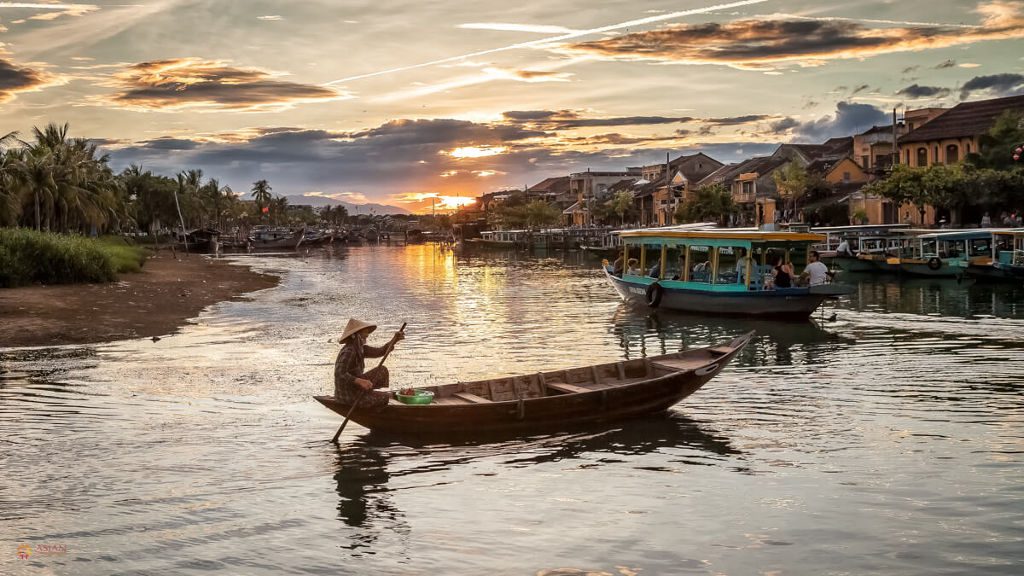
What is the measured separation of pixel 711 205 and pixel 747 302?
2488 inches

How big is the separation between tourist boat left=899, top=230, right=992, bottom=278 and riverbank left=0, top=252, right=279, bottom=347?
31.9 metres

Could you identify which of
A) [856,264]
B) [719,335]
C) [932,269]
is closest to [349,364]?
[719,335]

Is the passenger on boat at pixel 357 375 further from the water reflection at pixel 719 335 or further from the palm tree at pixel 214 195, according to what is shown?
the palm tree at pixel 214 195

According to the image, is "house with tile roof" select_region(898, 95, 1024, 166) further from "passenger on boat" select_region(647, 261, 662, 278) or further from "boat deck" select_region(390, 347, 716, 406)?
"boat deck" select_region(390, 347, 716, 406)

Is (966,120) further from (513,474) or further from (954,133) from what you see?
(513,474)

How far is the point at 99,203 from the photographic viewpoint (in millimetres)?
68375

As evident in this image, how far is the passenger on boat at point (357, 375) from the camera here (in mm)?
12367

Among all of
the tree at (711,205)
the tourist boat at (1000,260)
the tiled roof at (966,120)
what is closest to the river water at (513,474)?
the tourist boat at (1000,260)

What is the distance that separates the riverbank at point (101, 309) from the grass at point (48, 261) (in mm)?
746

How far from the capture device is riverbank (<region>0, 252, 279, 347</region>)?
23734 millimetres

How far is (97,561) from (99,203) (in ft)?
216

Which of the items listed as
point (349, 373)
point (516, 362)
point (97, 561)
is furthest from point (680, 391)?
point (97, 561)

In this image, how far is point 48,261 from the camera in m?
34.2

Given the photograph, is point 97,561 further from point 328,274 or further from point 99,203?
point 99,203
